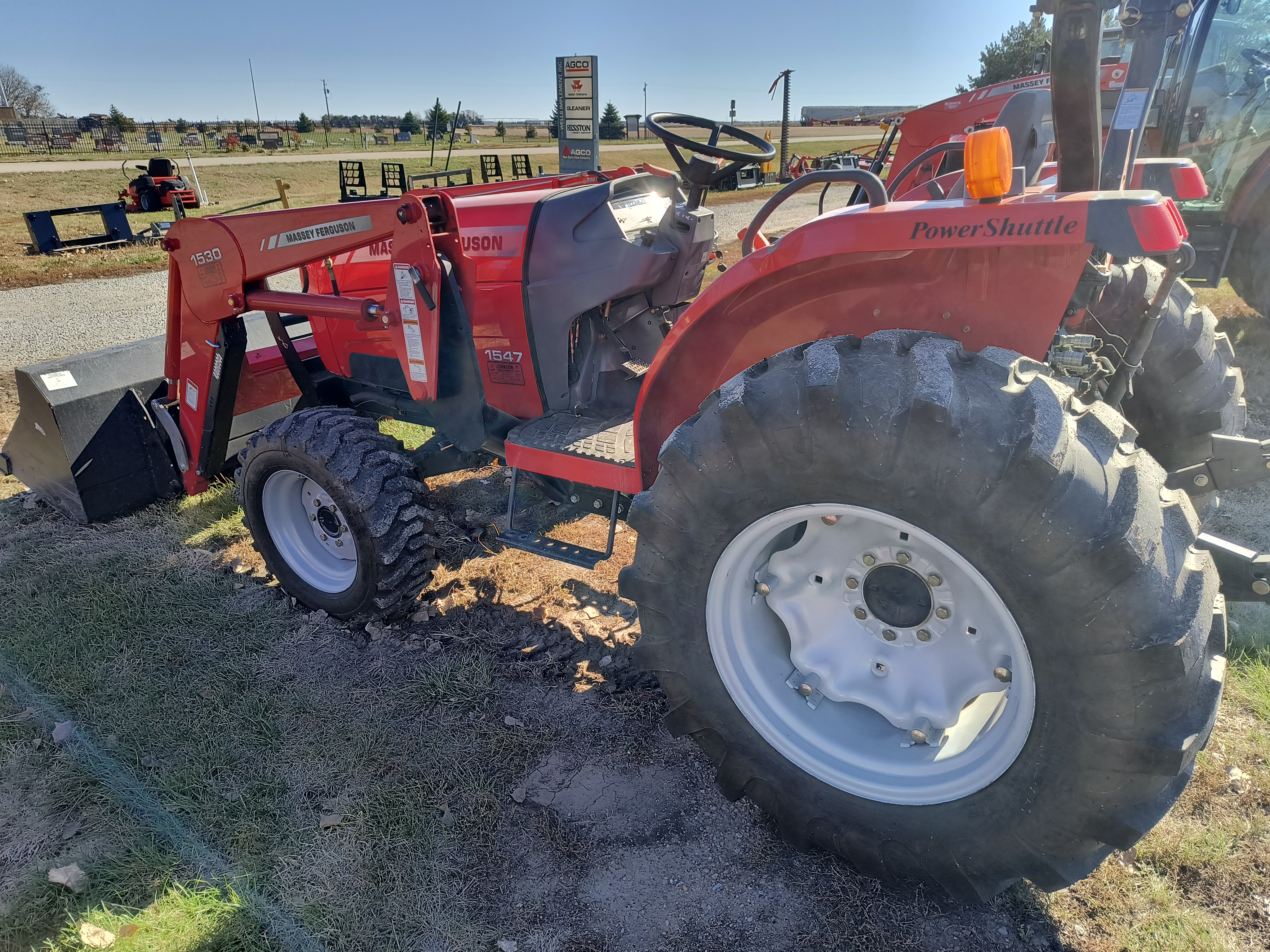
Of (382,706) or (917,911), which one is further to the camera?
(382,706)

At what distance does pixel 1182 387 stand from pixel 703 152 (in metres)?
1.90

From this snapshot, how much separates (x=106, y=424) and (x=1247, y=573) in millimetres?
4492

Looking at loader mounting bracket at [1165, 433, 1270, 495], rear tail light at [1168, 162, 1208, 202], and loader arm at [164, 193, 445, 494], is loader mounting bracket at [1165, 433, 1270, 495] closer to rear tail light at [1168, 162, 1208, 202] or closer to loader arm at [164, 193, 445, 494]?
rear tail light at [1168, 162, 1208, 202]

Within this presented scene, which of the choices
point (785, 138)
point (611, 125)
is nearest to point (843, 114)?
point (611, 125)

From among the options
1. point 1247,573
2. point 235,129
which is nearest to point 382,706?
point 1247,573

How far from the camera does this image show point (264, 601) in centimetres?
342

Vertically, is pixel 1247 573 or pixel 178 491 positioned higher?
pixel 1247 573

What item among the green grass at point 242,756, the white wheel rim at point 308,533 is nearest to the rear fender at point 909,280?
the green grass at point 242,756

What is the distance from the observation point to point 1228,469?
7.94ft

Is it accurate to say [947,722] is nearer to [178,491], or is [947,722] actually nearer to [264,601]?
[264,601]

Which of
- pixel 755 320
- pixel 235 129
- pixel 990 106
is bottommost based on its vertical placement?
pixel 755 320

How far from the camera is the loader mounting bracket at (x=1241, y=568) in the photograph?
203cm

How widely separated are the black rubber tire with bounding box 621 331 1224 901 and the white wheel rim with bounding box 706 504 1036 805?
0.24ft

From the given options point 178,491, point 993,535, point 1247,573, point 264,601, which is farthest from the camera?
point 178,491
